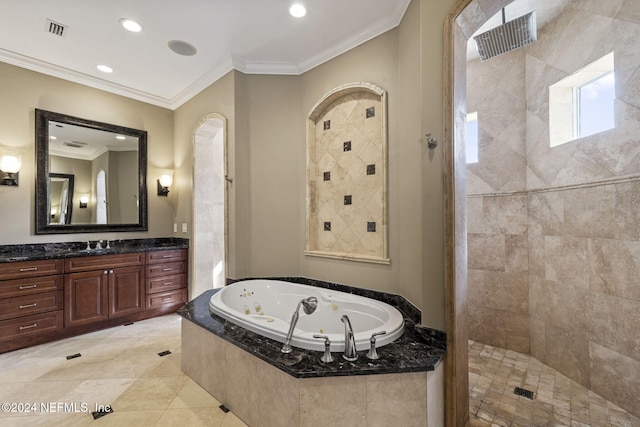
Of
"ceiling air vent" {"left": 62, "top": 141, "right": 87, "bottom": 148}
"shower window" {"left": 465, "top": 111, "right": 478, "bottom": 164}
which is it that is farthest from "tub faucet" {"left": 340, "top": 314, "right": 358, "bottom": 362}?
"ceiling air vent" {"left": 62, "top": 141, "right": 87, "bottom": 148}

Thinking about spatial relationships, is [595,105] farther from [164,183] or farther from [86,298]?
[86,298]

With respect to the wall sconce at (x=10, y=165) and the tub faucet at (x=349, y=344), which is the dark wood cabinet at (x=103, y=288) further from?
the tub faucet at (x=349, y=344)

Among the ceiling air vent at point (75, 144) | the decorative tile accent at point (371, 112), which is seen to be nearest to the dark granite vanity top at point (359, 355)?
the decorative tile accent at point (371, 112)

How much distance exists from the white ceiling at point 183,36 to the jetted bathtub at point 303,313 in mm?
2338

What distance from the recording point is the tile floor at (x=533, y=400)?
5.84 feet

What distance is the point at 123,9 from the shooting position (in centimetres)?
233

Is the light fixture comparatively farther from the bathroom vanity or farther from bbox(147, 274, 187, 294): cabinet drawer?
bbox(147, 274, 187, 294): cabinet drawer

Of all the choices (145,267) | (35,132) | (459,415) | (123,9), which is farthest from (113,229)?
(459,415)

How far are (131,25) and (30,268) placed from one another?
251 cm

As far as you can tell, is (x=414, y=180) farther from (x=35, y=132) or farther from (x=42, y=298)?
(x=35, y=132)

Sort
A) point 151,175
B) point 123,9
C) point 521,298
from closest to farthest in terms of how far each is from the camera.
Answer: point 123,9 < point 521,298 < point 151,175

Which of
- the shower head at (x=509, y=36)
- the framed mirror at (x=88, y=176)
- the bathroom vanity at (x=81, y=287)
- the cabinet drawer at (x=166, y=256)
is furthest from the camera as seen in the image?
the cabinet drawer at (x=166, y=256)

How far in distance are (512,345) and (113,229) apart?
477 cm

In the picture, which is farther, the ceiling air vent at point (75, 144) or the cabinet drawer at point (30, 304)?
the ceiling air vent at point (75, 144)
